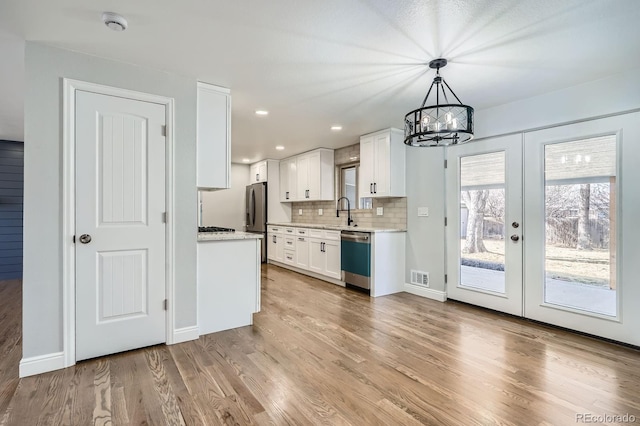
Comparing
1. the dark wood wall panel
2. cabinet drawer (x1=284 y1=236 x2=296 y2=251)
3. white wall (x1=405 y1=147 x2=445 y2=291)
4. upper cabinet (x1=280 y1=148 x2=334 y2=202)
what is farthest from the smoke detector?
the dark wood wall panel

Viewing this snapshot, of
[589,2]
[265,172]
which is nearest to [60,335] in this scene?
[589,2]

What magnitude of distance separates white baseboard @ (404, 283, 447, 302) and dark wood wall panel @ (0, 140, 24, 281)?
21.0 feet

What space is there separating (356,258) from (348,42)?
302 cm

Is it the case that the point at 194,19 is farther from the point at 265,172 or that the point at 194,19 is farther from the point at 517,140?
the point at 265,172

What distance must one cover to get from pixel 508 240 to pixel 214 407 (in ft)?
10.9

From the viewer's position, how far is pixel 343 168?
19.6 feet

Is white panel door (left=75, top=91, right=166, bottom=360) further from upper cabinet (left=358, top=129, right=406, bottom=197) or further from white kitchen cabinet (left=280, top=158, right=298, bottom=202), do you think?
white kitchen cabinet (left=280, top=158, right=298, bottom=202)

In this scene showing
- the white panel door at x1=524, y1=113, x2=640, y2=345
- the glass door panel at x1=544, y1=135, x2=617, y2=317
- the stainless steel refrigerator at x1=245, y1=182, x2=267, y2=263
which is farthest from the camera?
the stainless steel refrigerator at x1=245, y1=182, x2=267, y2=263

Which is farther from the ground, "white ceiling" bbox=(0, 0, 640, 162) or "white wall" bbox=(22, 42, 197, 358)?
"white ceiling" bbox=(0, 0, 640, 162)

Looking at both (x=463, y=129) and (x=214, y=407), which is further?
(x=463, y=129)

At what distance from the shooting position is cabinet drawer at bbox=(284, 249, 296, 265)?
6023mm

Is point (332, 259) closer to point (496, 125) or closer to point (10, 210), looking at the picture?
point (496, 125)

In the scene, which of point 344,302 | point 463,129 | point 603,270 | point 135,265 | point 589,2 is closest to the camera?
point 589,2

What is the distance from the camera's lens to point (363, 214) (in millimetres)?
5535
